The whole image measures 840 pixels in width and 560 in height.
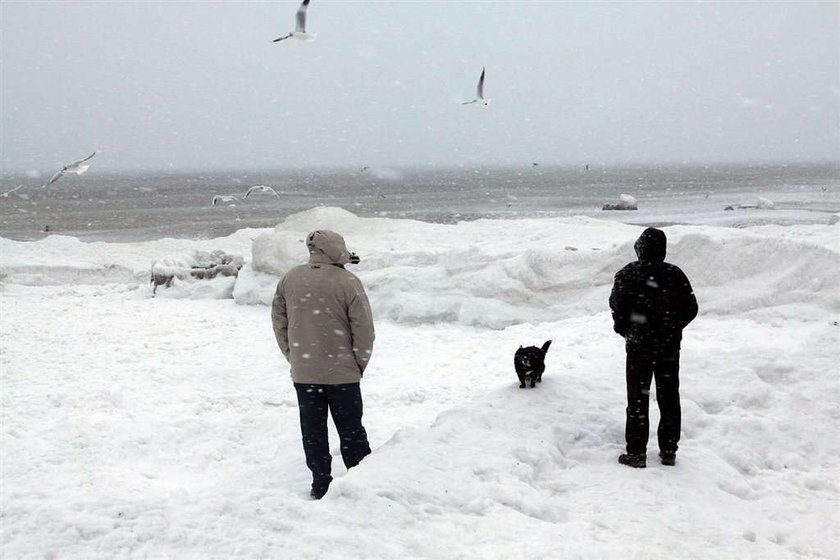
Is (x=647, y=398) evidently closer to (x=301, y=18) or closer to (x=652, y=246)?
(x=652, y=246)

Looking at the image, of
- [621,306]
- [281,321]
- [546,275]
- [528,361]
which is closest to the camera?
[621,306]

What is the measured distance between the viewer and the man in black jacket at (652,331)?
4.70m

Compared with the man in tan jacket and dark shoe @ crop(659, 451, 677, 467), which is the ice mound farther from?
dark shoe @ crop(659, 451, 677, 467)

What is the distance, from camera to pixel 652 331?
474 cm

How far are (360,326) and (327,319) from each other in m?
0.23

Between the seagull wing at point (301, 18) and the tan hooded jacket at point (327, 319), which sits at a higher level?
the seagull wing at point (301, 18)

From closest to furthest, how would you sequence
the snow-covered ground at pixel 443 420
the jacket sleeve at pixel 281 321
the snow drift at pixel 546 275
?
the snow-covered ground at pixel 443 420 < the jacket sleeve at pixel 281 321 < the snow drift at pixel 546 275

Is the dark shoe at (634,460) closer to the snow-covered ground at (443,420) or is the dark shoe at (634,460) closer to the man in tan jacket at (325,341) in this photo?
the snow-covered ground at (443,420)

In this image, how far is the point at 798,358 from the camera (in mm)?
6691

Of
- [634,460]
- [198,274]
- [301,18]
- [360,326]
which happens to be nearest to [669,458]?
[634,460]

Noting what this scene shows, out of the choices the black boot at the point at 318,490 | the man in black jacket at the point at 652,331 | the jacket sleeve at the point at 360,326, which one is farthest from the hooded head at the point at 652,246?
the black boot at the point at 318,490

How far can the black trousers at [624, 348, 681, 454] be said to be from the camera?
4742mm

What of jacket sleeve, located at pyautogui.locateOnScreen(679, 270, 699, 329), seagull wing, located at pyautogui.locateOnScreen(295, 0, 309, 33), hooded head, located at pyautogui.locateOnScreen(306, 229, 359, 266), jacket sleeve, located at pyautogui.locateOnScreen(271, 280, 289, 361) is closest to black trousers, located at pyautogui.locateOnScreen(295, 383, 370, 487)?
jacket sleeve, located at pyautogui.locateOnScreen(271, 280, 289, 361)

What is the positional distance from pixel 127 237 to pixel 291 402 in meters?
33.8
